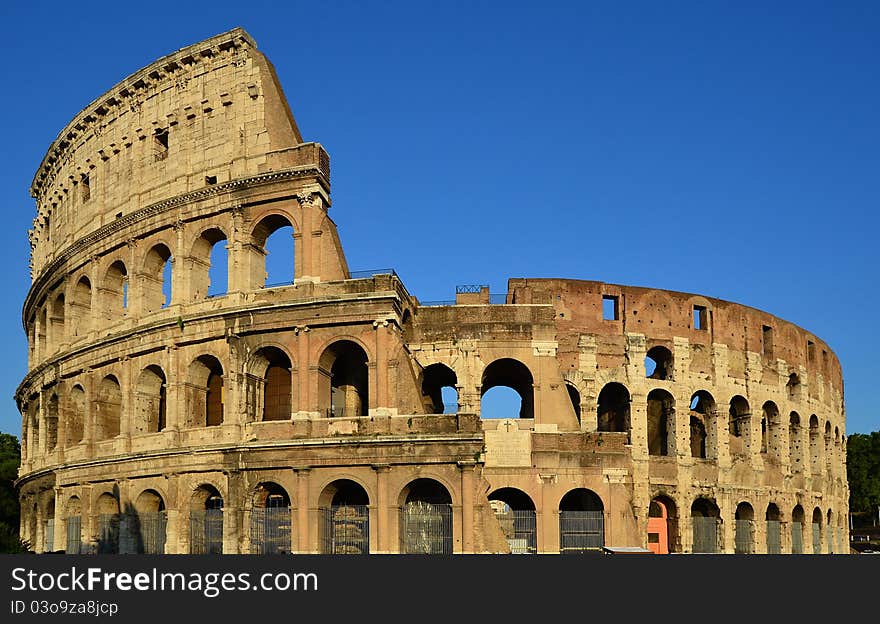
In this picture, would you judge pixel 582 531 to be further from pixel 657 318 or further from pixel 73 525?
pixel 73 525

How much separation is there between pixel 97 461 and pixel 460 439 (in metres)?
11.2

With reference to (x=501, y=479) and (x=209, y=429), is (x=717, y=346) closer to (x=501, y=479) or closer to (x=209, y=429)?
(x=501, y=479)

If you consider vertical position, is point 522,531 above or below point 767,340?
below

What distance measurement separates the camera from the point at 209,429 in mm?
26516

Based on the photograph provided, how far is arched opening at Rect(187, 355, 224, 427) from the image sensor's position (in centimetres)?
2745

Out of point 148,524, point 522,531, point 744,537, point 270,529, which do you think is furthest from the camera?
point 744,537

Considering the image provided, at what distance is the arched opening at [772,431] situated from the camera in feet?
121

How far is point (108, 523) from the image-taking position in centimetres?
2833

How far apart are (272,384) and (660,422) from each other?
14.2 m

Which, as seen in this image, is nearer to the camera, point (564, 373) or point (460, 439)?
point (460, 439)

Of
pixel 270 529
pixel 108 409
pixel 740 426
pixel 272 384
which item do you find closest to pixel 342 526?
pixel 270 529

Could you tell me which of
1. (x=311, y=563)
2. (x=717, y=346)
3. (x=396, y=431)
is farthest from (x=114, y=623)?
(x=717, y=346)

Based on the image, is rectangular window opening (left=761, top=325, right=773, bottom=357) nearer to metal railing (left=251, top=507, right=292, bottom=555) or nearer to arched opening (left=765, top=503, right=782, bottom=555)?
arched opening (left=765, top=503, right=782, bottom=555)

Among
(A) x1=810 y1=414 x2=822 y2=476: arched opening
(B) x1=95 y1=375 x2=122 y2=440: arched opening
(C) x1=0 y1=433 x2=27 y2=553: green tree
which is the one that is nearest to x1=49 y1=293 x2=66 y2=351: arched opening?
(B) x1=95 y1=375 x2=122 y2=440: arched opening
